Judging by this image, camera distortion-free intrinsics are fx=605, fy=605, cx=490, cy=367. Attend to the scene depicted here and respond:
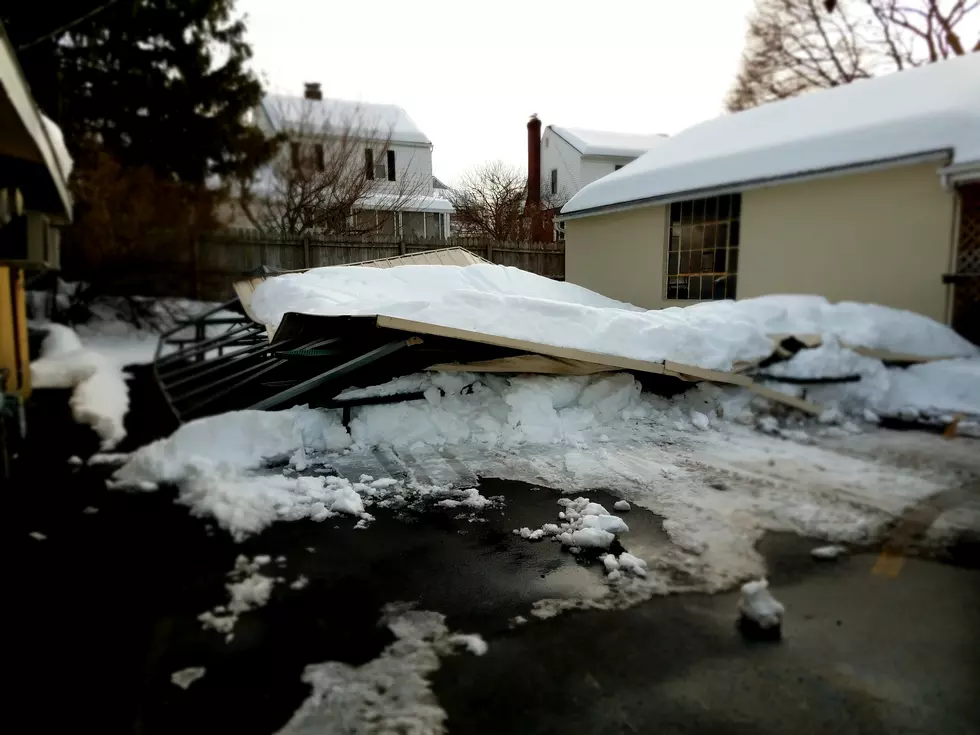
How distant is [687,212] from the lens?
10.4 m

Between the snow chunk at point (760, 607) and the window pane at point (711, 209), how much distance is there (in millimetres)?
8617

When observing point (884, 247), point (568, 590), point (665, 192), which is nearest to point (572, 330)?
point (568, 590)

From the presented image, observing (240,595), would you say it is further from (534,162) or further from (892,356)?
(534,162)

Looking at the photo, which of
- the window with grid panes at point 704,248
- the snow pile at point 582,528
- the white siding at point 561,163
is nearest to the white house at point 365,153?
the white siding at point 561,163

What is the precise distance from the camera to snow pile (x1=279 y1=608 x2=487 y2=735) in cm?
181

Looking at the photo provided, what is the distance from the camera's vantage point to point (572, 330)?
5395 millimetres

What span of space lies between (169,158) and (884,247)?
14905 mm

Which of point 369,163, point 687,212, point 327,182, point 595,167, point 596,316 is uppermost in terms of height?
point 595,167

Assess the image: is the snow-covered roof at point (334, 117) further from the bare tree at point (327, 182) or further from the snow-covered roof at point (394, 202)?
the snow-covered roof at point (394, 202)

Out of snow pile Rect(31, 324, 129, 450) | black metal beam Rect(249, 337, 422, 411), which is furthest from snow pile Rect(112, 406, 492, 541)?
snow pile Rect(31, 324, 129, 450)

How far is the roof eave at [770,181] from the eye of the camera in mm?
7117

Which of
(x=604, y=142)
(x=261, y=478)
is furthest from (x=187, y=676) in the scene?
(x=604, y=142)

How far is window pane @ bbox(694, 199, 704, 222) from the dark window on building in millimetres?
9250

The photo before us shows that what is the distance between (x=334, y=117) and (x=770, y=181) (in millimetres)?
12280
